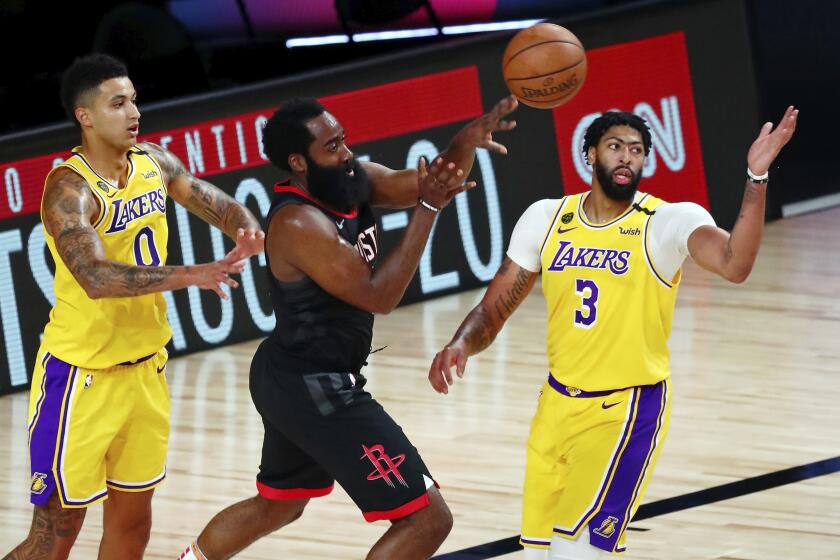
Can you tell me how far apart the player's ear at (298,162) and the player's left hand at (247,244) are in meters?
0.42

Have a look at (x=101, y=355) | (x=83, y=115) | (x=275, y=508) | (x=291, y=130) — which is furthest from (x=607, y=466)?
(x=83, y=115)

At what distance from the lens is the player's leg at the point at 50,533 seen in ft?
19.5

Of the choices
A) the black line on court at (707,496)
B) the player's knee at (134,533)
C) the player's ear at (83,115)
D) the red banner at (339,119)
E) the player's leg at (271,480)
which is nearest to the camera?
the player's leg at (271,480)

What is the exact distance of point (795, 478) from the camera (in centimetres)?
783

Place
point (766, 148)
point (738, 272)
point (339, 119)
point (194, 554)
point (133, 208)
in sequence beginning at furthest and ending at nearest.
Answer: point (339, 119), point (194, 554), point (133, 208), point (738, 272), point (766, 148)

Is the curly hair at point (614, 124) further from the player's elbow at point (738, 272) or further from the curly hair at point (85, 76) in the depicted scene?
the curly hair at point (85, 76)

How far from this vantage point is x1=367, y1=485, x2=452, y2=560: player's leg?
5695mm

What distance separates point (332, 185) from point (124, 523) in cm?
146

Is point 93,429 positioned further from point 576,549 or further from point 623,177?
point 623,177

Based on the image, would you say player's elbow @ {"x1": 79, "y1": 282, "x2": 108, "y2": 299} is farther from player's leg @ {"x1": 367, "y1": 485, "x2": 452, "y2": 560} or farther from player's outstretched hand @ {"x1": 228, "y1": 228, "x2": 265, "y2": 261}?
player's leg @ {"x1": 367, "y1": 485, "x2": 452, "y2": 560}

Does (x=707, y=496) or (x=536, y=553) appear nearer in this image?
(x=536, y=553)

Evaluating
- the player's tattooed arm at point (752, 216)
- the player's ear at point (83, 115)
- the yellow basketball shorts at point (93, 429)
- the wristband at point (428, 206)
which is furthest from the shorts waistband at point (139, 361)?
the player's tattooed arm at point (752, 216)

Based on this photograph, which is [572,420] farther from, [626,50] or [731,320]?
[626,50]

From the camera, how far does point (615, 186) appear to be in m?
5.76
